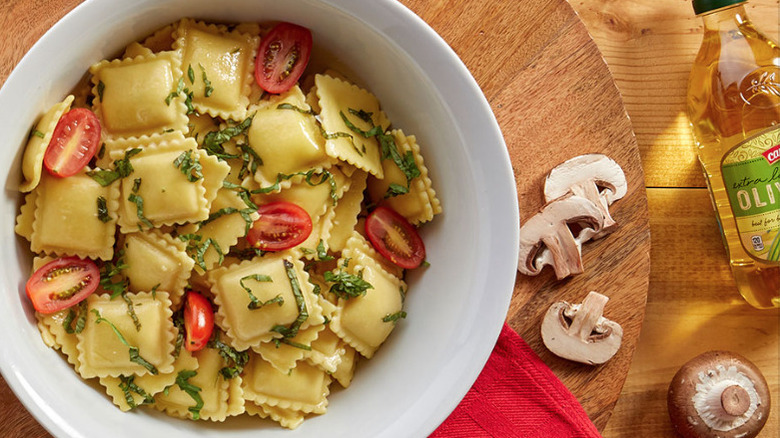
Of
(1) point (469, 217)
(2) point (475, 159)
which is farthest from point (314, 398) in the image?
(2) point (475, 159)

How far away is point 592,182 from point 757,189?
0.83 meters

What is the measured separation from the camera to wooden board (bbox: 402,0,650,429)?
320 centimetres

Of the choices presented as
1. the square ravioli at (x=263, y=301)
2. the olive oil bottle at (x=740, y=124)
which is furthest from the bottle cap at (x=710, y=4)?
the square ravioli at (x=263, y=301)

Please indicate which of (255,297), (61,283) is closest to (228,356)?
(255,297)

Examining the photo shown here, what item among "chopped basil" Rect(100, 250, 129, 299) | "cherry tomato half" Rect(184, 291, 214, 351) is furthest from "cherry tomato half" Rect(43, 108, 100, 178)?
"cherry tomato half" Rect(184, 291, 214, 351)

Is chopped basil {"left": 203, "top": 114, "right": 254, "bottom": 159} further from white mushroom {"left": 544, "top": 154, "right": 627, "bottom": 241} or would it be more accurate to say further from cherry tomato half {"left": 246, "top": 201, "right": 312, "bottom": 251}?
white mushroom {"left": 544, "top": 154, "right": 627, "bottom": 241}

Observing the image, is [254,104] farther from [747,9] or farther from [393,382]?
[747,9]

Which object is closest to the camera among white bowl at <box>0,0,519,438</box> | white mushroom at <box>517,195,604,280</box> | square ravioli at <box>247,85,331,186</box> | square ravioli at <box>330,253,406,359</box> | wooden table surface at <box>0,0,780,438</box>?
white bowl at <box>0,0,519,438</box>

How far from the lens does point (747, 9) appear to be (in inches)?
150

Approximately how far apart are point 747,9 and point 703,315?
5.32 ft

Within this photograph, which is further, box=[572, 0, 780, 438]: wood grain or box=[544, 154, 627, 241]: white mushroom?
box=[572, 0, 780, 438]: wood grain

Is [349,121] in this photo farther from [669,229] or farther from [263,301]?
[669,229]

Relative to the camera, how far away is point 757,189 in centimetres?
340

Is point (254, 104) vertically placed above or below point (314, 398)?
above
